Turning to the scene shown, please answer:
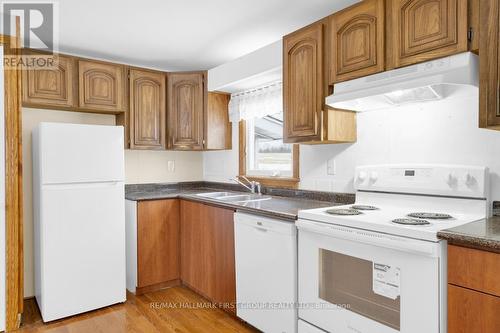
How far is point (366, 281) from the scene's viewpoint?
1.65m

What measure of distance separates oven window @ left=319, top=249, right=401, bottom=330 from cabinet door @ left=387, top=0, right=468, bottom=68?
1067 millimetres

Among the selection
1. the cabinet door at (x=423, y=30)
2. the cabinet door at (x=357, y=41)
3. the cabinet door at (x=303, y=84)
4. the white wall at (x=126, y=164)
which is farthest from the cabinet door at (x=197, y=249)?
the cabinet door at (x=423, y=30)

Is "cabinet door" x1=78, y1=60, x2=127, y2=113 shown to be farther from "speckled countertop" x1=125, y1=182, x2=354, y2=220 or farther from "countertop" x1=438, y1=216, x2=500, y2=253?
"countertop" x1=438, y1=216, x2=500, y2=253

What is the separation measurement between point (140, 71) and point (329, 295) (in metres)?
2.66

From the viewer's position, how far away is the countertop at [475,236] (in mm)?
1239

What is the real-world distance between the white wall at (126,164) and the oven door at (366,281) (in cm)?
223

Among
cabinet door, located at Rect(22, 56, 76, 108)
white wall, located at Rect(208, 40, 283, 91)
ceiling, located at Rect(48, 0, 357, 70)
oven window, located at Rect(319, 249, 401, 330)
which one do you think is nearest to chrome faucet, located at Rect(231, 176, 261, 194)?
white wall, located at Rect(208, 40, 283, 91)

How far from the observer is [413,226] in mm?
1501

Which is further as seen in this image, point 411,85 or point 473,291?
point 411,85

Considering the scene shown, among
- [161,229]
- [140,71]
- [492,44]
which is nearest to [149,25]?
[140,71]

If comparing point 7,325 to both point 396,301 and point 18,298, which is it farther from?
point 396,301

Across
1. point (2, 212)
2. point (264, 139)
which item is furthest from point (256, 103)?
point (2, 212)

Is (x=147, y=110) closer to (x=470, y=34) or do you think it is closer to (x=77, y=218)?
(x=77, y=218)

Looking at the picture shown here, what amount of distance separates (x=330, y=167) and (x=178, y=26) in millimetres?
1556
